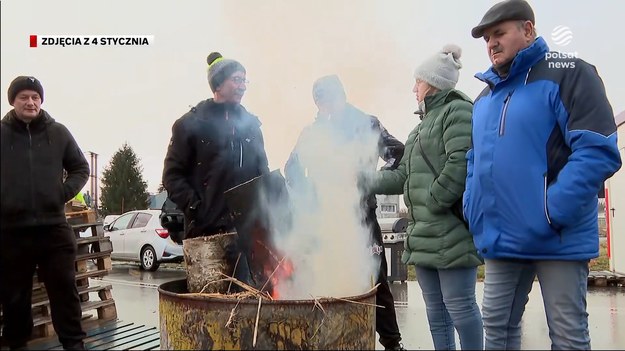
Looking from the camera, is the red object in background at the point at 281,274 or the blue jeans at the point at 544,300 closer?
the blue jeans at the point at 544,300

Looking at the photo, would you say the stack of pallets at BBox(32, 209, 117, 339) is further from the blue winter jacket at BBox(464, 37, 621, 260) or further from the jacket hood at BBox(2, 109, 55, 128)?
the blue winter jacket at BBox(464, 37, 621, 260)

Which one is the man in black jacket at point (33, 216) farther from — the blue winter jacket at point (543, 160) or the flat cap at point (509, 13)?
the flat cap at point (509, 13)

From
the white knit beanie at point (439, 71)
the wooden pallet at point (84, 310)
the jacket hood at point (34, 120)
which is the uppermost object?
the white knit beanie at point (439, 71)

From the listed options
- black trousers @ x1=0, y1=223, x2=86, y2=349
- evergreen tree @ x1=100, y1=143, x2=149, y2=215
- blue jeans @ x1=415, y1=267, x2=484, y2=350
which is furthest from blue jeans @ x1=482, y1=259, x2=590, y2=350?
evergreen tree @ x1=100, y1=143, x2=149, y2=215

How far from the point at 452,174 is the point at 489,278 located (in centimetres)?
58

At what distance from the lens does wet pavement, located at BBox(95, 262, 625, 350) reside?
4.55 metres

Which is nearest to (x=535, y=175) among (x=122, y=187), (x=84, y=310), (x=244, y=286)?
(x=244, y=286)

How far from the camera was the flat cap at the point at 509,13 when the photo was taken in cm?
243

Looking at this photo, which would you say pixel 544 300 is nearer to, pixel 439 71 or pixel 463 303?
pixel 463 303

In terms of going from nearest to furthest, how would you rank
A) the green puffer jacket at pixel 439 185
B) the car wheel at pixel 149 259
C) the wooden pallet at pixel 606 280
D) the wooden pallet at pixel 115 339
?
the green puffer jacket at pixel 439 185 → the wooden pallet at pixel 115 339 → the wooden pallet at pixel 606 280 → the car wheel at pixel 149 259

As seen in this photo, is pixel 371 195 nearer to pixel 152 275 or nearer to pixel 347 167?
pixel 347 167

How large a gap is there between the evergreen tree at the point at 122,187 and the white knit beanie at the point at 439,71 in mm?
33470

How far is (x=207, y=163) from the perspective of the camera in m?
3.45

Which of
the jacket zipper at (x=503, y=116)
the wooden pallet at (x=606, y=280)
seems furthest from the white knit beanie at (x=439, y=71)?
the wooden pallet at (x=606, y=280)
